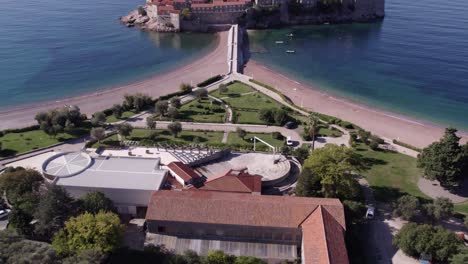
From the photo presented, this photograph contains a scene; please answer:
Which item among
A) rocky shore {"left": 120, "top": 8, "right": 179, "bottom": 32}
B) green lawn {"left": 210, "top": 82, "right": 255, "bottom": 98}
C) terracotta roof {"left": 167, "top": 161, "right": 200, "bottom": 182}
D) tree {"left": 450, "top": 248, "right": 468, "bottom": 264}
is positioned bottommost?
tree {"left": 450, "top": 248, "right": 468, "bottom": 264}

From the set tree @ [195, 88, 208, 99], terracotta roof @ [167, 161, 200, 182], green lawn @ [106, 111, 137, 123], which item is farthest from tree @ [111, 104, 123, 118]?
terracotta roof @ [167, 161, 200, 182]

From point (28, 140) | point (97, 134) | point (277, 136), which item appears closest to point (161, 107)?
point (97, 134)

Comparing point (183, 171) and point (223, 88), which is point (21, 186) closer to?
point (183, 171)

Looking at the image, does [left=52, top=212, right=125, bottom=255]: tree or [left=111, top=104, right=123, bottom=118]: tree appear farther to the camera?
[left=111, top=104, right=123, bottom=118]: tree

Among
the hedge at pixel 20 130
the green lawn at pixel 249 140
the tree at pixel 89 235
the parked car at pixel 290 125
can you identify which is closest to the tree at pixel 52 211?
the tree at pixel 89 235

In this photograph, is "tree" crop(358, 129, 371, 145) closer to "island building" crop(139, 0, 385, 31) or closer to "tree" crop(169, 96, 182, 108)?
"tree" crop(169, 96, 182, 108)

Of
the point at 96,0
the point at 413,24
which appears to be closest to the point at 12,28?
the point at 96,0

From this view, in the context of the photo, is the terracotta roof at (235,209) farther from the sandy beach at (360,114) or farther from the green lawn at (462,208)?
the sandy beach at (360,114)
